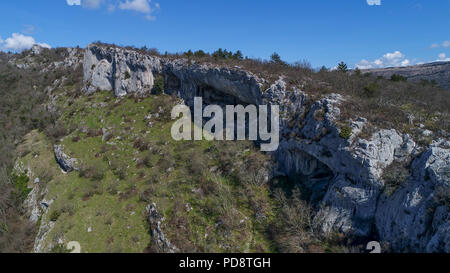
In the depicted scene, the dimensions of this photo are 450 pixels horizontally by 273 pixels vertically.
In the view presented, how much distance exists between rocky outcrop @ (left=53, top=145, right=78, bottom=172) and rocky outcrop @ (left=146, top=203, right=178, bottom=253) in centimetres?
1333

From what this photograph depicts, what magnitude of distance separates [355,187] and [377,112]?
689 cm

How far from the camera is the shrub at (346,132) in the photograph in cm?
1617

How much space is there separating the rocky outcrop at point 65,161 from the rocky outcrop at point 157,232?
13.3 m

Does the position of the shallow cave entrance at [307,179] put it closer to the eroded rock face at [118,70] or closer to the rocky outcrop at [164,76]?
the rocky outcrop at [164,76]

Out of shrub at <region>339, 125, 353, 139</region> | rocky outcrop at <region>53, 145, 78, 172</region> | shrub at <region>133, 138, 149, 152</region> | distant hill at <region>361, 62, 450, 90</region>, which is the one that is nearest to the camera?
shrub at <region>339, 125, 353, 139</region>

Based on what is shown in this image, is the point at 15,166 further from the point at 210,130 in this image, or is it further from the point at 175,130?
the point at 210,130

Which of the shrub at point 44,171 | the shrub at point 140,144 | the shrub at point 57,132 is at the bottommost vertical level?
the shrub at point 44,171

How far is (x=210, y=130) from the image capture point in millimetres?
29938

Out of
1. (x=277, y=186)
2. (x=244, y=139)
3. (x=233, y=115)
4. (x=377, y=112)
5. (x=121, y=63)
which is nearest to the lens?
(x=377, y=112)

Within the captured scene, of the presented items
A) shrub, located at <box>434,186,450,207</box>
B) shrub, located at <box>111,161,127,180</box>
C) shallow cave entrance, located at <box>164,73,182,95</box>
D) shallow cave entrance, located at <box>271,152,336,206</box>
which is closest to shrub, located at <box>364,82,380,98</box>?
shallow cave entrance, located at <box>271,152,336,206</box>

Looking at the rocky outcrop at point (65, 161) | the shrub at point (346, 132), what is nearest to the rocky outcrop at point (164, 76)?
the shrub at point (346, 132)

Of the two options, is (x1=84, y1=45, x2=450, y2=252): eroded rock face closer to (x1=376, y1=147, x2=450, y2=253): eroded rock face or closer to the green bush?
(x1=376, y1=147, x2=450, y2=253): eroded rock face

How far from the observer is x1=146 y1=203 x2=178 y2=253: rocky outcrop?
1672 centimetres
